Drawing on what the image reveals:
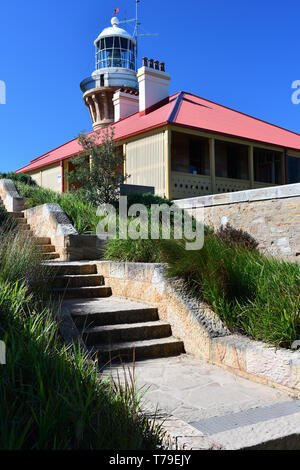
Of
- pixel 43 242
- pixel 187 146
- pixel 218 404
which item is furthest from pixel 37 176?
pixel 218 404

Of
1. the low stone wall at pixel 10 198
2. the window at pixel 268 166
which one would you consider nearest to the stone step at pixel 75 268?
the low stone wall at pixel 10 198

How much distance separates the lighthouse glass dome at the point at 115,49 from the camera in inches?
1037

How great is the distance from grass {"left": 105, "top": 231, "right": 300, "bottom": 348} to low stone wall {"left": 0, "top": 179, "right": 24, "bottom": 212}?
6132 millimetres

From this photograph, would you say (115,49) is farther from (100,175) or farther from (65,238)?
(65,238)

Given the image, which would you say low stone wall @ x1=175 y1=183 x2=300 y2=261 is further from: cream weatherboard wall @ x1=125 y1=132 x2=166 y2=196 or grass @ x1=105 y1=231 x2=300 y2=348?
cream weatherboard wall @ x1=125 y1=132 x2=166 y2=196

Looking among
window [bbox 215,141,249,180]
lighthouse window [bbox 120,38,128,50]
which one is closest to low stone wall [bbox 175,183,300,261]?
window [bbox 215,141,249,180]

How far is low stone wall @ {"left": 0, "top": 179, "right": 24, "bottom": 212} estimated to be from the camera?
411 inches

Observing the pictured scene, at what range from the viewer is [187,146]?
16984 millimetres

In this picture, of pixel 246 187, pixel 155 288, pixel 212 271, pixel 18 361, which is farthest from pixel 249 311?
pixel 246 187

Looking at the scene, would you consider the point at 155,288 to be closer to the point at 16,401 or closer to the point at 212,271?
the point at 212,271

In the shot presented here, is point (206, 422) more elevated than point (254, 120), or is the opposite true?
point (254, 120)

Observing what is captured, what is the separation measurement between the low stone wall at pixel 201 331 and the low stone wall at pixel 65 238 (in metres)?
1.07

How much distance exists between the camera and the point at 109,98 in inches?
950

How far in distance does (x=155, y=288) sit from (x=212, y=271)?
1.01 meters
